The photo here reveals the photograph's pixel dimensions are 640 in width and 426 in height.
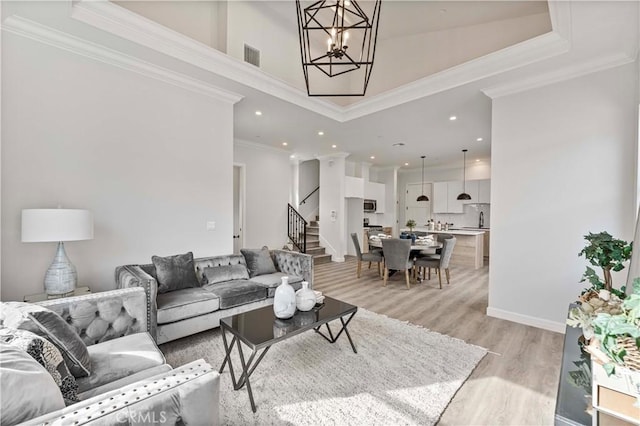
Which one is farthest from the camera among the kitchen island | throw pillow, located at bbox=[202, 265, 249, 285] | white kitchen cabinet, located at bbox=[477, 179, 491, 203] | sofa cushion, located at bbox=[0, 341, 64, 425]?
white kitchen cabinet, located at bbox=[477, 179, 491, 203]

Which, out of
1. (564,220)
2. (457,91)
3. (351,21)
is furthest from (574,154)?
(351,21)

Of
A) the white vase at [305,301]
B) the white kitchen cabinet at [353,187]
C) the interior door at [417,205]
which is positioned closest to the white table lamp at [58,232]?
the white vase at [305,301]

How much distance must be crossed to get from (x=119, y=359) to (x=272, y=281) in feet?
6.53

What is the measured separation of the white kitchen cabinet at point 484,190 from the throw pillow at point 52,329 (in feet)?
31.7

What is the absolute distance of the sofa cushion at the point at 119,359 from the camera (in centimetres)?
148

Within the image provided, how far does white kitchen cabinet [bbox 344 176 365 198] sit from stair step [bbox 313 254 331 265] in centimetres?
179

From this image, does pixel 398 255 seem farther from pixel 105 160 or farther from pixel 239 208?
pixel 105 160

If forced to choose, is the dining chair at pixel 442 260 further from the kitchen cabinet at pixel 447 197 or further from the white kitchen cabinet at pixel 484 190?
the kitchen cabinet at pixel 447 197

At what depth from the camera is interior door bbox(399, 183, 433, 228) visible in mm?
10172

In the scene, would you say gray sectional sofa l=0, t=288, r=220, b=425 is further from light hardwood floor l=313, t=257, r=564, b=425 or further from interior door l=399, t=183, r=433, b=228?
interior door l=399, t=183, r=433, b=228

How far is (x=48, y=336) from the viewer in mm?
1388

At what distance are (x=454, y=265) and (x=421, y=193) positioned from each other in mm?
3725

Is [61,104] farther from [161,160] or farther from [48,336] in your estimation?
[48,336]

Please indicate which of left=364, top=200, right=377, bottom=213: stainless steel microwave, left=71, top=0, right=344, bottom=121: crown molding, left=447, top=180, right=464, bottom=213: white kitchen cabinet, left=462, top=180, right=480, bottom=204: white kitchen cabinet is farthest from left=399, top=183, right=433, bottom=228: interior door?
left=71, top=0, right=344, bottom=121: crown molding
